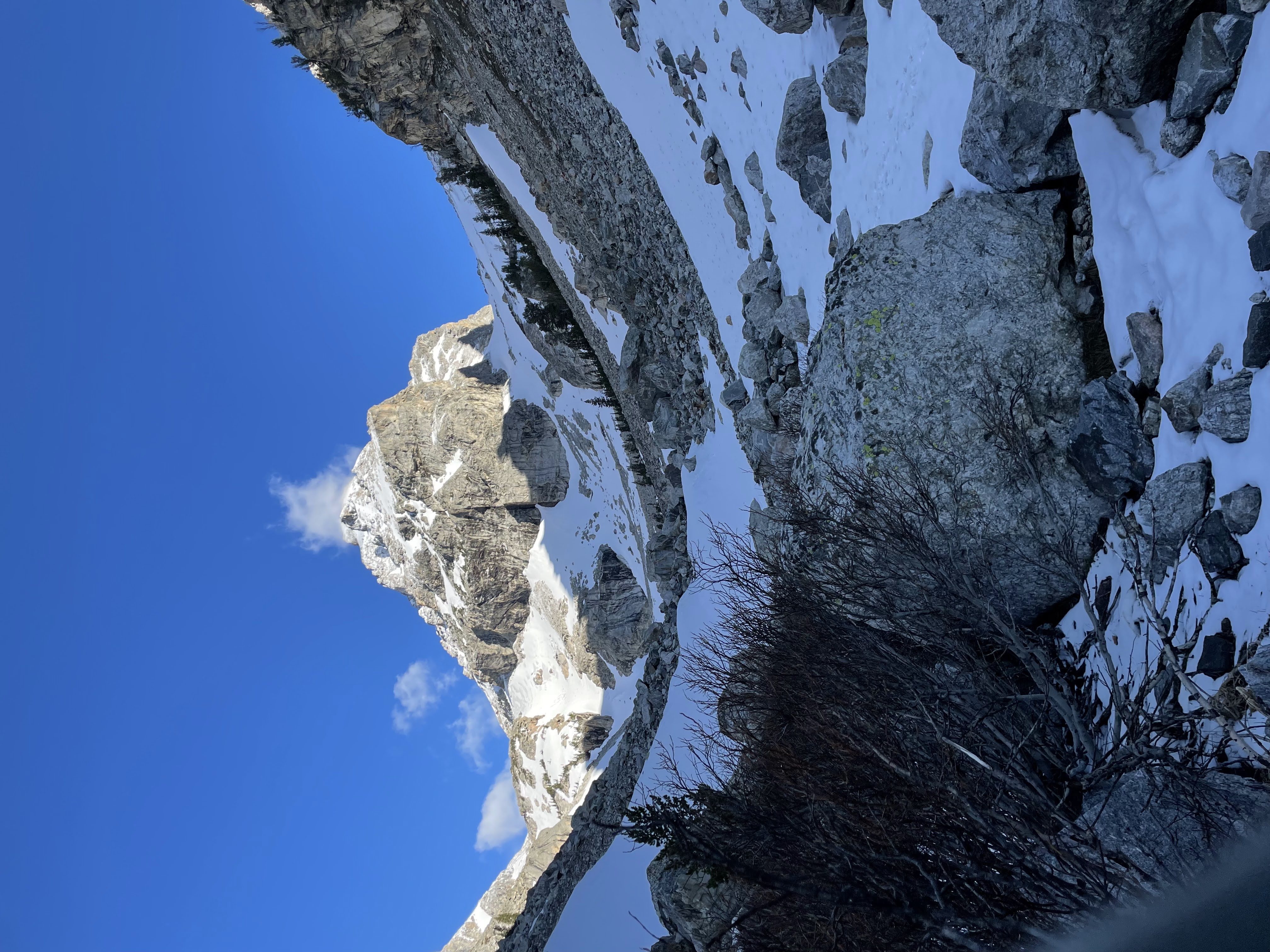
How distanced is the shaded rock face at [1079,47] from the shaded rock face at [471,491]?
1815 centimetres

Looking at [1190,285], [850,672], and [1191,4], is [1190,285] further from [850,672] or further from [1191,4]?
[850,672]

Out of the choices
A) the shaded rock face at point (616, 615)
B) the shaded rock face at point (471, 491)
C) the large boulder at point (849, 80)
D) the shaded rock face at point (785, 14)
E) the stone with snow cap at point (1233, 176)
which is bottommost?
the stone with snow cap at point (1233, 176)

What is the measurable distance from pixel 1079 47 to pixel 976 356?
1892 millimetres

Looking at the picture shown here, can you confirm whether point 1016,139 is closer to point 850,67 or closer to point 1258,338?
point 1258,338

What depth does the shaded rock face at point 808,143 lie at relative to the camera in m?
7.26

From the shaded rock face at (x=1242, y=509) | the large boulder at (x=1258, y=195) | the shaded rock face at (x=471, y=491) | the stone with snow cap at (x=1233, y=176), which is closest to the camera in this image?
the large boulder at (x=1258, y=195)

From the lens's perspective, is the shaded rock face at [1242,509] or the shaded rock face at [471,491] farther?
the shaded rock face at [471,491]

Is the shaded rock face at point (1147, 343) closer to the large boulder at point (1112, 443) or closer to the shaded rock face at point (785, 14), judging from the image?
the large boulder at point (1112, 443)

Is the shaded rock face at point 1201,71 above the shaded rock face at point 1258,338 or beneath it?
above

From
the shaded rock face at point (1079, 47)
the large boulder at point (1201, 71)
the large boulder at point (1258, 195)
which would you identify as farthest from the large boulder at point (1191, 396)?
the shaded rock face at point (1079, 47)

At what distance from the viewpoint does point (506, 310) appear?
21266 mm

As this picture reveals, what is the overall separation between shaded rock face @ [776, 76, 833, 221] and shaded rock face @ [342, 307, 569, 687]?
581 inches

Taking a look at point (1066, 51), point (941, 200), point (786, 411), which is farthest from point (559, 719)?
point (1066, 51)

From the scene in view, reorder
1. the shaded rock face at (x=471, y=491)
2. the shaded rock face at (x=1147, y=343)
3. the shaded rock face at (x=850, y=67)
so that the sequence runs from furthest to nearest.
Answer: the shaded rock face at (x=471, y=491) < the shaded rock face at (x=850, y=67) < the shaded rock face at (x=1147, y=343)
